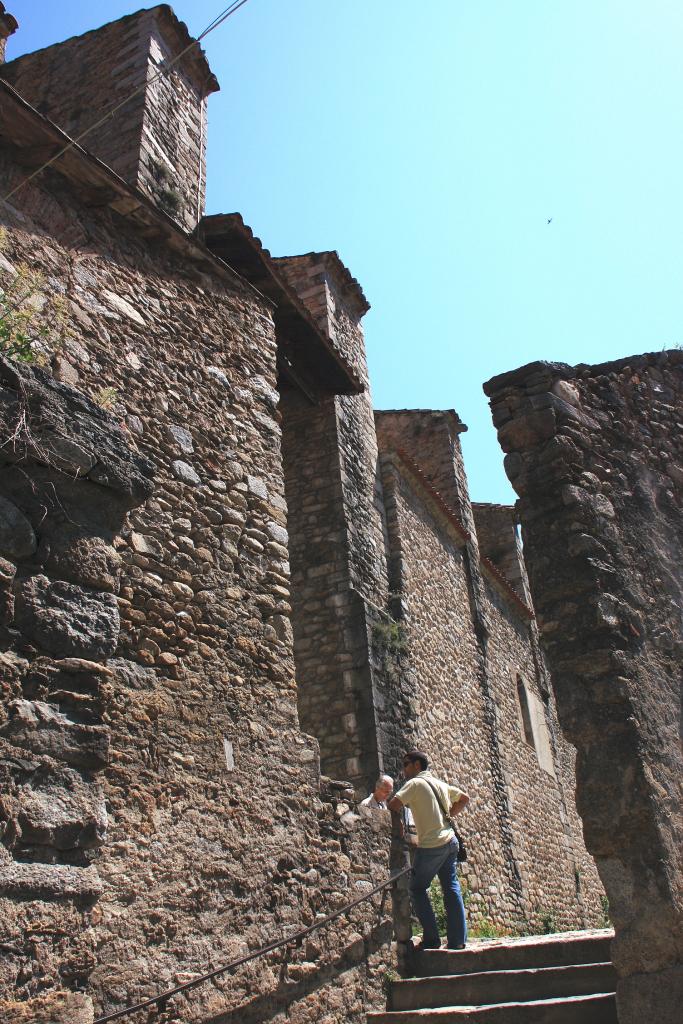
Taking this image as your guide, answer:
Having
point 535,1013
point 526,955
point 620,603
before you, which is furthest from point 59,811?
point 526,955

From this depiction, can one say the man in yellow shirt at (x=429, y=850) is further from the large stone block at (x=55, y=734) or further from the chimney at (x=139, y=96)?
the chimney at (x=139, y=96)

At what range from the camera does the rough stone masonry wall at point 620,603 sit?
11.9ft

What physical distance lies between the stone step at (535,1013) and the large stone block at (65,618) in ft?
10.9

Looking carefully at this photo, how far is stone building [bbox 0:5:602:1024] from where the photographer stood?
238 centimetres

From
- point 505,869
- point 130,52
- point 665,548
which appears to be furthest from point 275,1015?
point 130,52

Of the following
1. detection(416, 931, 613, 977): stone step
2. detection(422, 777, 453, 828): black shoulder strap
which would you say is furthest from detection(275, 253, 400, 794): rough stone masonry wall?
detection(416, 931, 613, 977): stone step

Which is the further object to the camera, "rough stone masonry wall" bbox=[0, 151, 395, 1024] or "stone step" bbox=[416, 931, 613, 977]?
"stone step" bbox=[416, 931, 613, 977]

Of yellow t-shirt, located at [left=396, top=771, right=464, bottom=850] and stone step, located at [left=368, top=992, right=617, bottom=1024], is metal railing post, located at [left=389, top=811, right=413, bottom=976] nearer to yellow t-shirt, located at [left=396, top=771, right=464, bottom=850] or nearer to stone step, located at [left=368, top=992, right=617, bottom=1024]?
yellow t-shirt, located at [left=396, top=771, right=464, bottom=850]

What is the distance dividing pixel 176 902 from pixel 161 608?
5.14ft

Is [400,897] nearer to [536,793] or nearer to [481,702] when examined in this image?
[481,702]

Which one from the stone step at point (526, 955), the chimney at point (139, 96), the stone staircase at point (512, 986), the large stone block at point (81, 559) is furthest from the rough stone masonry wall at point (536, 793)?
the large stone block at point (81, 559)

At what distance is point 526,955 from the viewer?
5.22 meters

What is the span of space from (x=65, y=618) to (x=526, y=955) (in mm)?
4231

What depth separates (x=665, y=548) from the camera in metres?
4.82
